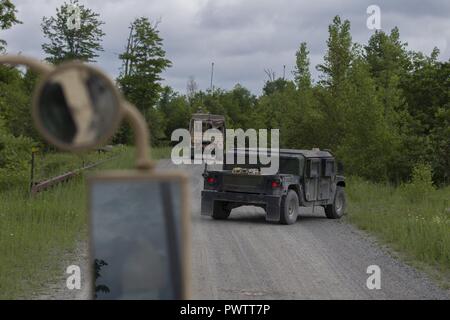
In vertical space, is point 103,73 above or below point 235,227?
above

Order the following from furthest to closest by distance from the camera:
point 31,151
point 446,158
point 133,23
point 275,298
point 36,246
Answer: point 133,23, point 446,158, point 31,151, point 36,246, point 275,298

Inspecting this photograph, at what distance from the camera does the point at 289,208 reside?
17.5m

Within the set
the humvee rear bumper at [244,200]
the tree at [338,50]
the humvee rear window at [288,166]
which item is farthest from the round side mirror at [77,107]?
the tree at [338,50]

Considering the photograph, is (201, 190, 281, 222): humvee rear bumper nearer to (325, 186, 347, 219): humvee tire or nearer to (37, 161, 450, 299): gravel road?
(37, 161, 450, 299): gravel road

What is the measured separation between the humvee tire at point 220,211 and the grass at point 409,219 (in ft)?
10.1

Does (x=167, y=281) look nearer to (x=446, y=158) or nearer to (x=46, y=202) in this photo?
(x=46, y=202)

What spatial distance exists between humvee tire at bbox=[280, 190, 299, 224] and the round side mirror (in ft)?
49.8

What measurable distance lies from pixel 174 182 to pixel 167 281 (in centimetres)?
32

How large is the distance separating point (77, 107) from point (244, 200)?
15538 mm

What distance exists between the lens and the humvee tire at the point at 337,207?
19328 millimetres

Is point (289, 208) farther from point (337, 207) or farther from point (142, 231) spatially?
point (142, 231)

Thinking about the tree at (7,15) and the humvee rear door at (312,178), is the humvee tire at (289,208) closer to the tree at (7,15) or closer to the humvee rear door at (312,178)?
the humvee rear door at (312,178)
